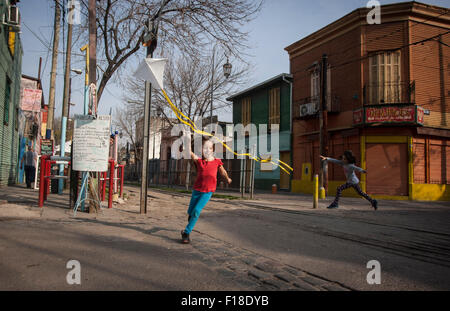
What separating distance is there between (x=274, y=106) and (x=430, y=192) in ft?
41.0

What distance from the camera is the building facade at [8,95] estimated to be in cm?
1302

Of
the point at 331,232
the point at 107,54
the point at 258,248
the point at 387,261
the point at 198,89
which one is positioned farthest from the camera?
the point at 198,89

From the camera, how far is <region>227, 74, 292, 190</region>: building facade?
81.8 feet

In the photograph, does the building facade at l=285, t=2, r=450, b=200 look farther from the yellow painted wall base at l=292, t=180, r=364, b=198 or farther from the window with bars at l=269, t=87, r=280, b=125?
the window with bars at l=269, t=87, r=280, b=125

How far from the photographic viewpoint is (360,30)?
19.1 metres

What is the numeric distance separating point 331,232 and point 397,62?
16.0 meters

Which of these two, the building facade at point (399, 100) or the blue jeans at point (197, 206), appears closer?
the blue jeans at point (197, 206)

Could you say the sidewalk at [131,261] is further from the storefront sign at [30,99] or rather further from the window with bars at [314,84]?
the window with bars at [314,84]

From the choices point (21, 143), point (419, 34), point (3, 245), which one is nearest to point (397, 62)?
point (419, 34)

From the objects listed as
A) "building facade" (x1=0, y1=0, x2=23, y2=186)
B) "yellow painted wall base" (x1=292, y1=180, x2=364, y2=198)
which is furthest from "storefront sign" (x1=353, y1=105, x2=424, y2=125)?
"building facade" (x1=0, y1=0, x2=23, y2=186)

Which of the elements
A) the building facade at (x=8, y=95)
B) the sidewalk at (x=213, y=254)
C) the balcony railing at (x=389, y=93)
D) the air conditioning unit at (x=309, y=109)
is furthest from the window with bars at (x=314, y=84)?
the building facade at (x=8, y=95)

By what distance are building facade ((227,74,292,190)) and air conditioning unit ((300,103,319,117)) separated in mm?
2419

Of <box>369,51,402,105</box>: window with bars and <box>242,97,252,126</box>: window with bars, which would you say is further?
<box>242,97,252,126</box>: window with bars

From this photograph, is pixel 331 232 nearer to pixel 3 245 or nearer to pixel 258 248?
pixel 258 248
